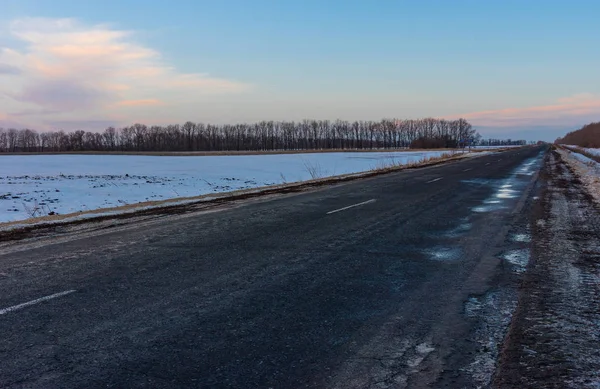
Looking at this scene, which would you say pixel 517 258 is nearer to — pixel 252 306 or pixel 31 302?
pixel 252 306

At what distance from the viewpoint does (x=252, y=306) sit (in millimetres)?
4746

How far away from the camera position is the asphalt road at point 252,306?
3350 millimetres

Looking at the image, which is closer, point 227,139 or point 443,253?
point 443,253

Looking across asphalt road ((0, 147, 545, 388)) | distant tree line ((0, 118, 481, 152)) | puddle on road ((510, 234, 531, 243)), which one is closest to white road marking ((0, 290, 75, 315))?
asphalt road ((0, 147, 545, 388))

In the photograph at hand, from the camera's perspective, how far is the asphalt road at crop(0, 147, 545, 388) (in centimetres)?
335

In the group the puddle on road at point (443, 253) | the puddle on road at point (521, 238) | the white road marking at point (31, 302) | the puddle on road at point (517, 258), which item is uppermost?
the puddle on road at point (521, 238)

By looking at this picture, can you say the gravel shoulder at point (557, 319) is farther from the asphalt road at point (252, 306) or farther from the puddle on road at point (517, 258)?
the asphalt road at point (252, 306)

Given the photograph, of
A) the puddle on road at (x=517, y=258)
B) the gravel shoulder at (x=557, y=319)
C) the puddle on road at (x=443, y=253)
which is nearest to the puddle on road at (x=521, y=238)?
the gravel shoulder at (x=557, y=319)

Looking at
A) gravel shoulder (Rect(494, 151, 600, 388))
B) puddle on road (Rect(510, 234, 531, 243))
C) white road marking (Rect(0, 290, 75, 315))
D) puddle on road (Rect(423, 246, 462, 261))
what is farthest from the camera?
puddle on road (Rect(510, 234, 531, 243))

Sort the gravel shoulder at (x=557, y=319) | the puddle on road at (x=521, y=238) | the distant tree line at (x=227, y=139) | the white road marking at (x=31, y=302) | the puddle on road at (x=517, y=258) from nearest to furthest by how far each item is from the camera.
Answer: the gravel shoulder at (x=557, y=319), the white road marking at (x=31, y=302), the puddle on road at (x=517, y=258), the puddle on road at (x=521, y=238), the distant tree line at (x=227, y=139)

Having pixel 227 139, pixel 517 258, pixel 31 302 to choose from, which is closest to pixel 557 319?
pixel 517 258

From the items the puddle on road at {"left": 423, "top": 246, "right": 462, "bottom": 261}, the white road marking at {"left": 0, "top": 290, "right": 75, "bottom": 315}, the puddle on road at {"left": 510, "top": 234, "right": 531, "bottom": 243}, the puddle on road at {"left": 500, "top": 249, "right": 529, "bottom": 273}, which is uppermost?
the puddle on road at {"left": 510, "top": 234, "right": 531, "bottom": 243}

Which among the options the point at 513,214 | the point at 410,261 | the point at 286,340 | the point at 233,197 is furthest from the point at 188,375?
the point at 233,197

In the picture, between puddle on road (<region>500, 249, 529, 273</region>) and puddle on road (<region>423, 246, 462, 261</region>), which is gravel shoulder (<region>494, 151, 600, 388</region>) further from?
puddle on road (<region>423, 246, 462, 261</region>)
